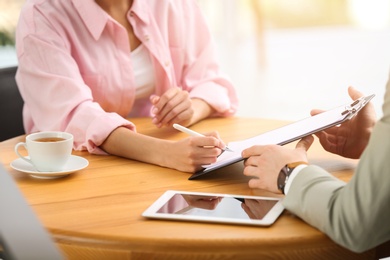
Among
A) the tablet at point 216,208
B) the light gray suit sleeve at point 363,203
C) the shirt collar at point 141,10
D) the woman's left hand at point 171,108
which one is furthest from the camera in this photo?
the shirt collar at point 141,10

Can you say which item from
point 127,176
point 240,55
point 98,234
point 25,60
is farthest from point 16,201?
point 240,55

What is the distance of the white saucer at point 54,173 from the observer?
141 centimetres

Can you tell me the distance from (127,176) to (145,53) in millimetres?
704

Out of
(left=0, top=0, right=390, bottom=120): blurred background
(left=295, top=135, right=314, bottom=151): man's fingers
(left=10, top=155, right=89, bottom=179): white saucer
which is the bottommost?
(left=0, top=0, right=390, bottom=120): blurred background

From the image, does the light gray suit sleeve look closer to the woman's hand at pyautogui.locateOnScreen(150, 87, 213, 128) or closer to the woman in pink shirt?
the woman in pink shirt

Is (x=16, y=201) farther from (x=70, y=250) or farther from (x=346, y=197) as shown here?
(x=346, y=197)

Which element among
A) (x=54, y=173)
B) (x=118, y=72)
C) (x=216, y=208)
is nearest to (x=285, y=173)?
(x=216, y=208)

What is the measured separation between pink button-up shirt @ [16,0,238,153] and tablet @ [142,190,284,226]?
0.46 m

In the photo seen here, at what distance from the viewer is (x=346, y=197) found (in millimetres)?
1058

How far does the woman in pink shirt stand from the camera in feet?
5.53

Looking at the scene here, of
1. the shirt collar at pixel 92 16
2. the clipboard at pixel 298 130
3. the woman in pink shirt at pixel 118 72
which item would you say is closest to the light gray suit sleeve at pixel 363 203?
the clipboard at pixel 298 130

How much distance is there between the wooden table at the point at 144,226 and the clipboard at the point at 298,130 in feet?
0.11

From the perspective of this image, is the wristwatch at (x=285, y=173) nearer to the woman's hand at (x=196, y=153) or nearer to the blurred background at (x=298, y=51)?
the woman's hand at (x=196, y=153)

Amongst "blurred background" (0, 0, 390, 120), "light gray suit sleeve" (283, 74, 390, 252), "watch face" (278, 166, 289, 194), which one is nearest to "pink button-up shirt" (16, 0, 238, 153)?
"watch face" (278, 166, 289, 194)
